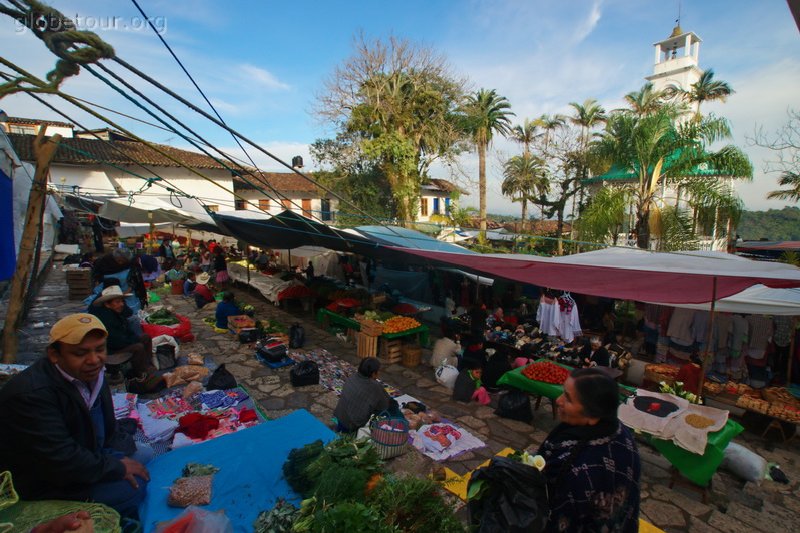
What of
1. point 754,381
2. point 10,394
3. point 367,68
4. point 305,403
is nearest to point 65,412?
point 10,394

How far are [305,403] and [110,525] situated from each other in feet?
12.4

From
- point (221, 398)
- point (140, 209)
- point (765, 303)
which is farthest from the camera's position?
point (140, 209)

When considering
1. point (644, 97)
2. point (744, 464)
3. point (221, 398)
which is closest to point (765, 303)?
point (744, 464)

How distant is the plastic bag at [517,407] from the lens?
5.82 metres

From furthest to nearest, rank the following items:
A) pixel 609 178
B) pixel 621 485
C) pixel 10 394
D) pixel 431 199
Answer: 1. pixel 431 199
2. pixel 609 178
3. pixel 10 394
4. pixel 621 485

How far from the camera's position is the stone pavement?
408 centimetres

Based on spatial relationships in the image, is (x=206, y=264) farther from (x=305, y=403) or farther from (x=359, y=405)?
(x=359, y=405)

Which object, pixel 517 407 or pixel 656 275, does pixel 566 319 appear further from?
pixel 656 275

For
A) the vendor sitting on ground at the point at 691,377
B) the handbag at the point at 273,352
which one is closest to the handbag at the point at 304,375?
the handbag at the point at 273,352

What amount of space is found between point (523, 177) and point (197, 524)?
27.5 m

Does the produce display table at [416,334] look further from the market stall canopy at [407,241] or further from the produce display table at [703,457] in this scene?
the produce display table at [703,457]

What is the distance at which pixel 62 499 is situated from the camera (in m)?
2.45

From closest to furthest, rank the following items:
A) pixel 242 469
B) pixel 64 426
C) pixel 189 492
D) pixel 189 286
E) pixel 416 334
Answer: pixel 64 426 < pixel 189 492 < pixel 242 469 < pixel 416 334 < pixel 189 286

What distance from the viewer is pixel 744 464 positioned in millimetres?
4613
